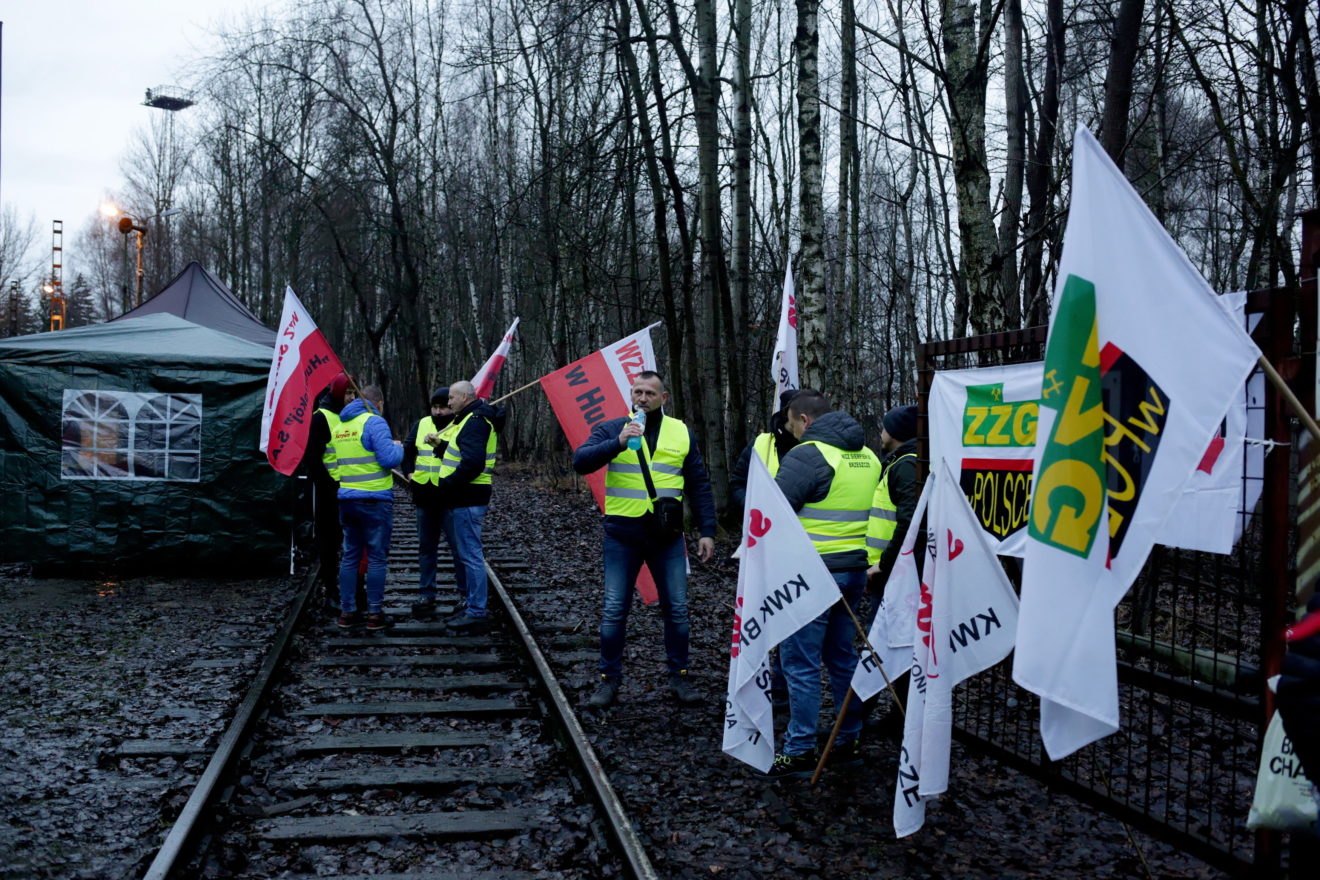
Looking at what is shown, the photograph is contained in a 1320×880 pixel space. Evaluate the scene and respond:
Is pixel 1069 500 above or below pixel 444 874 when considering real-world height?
above

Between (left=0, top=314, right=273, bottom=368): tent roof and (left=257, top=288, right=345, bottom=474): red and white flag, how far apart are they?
304 centimetres

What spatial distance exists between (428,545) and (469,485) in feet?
3.15

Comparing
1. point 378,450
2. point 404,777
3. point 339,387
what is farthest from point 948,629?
point 339,387

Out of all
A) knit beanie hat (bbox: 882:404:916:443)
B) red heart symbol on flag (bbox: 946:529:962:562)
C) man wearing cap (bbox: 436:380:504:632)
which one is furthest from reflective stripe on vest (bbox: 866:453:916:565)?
man wearing cap (bbox: 436:380:504:632)

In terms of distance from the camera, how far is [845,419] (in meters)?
5.76

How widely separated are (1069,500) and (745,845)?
7.42 ft

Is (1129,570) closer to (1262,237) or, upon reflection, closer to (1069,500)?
(1069,500)

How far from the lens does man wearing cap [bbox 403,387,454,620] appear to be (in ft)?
30.0

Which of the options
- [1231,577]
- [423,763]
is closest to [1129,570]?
[423,763]

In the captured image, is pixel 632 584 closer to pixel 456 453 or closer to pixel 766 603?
pixel 766 603

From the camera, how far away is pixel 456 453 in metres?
8.79

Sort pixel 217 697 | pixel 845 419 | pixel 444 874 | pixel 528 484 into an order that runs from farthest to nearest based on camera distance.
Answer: pixel 528 484 < pixel 217 697 < pixel 845 419 < pixel 444 874

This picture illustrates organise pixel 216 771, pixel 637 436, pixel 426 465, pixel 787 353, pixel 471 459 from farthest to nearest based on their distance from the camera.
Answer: pixel 787 353 < pixel 426 465 < pixel 471 459 < pixel 637 436 < pixel 216 771

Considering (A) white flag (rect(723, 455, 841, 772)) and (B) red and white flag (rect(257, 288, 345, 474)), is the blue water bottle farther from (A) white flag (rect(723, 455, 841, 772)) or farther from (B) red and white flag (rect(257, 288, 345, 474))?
(B) red and white flag (rect(257, 288, 345, 474))
